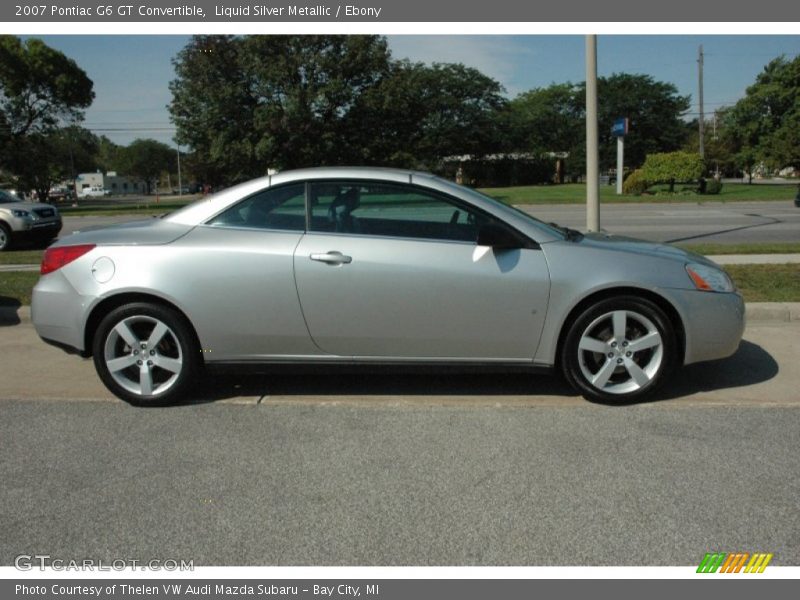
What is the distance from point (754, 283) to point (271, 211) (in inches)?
230

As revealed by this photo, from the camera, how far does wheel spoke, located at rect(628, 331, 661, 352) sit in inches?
189

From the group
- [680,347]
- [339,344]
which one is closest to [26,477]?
[339,344]

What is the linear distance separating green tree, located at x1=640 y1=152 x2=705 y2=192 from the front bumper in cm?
3405

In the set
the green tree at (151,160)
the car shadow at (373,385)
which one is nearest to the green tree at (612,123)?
the green tree at (151,160)

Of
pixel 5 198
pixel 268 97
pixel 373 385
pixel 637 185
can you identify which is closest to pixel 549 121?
pixel 268 97

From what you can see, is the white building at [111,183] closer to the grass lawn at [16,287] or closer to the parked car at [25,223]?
the parked car at [25,223]

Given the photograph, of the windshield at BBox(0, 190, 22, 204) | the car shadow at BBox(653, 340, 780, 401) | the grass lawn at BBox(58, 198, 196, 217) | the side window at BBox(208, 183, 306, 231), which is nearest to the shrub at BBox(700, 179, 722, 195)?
the grass lawn at BBox(58, 198, 196, 217)

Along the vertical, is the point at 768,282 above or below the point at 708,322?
below

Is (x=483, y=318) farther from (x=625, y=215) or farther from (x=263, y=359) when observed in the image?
(x=625, y=215)

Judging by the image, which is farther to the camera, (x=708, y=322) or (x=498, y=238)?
(x=708, y=322)

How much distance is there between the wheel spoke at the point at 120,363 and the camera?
4922mm

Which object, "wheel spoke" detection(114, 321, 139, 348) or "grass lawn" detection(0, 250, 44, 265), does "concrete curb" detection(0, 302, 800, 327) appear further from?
"grass lawn" detection(0, 250, 44, 265)

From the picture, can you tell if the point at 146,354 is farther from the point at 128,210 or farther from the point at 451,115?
the point at 451,115

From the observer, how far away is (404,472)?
391 centimetres
